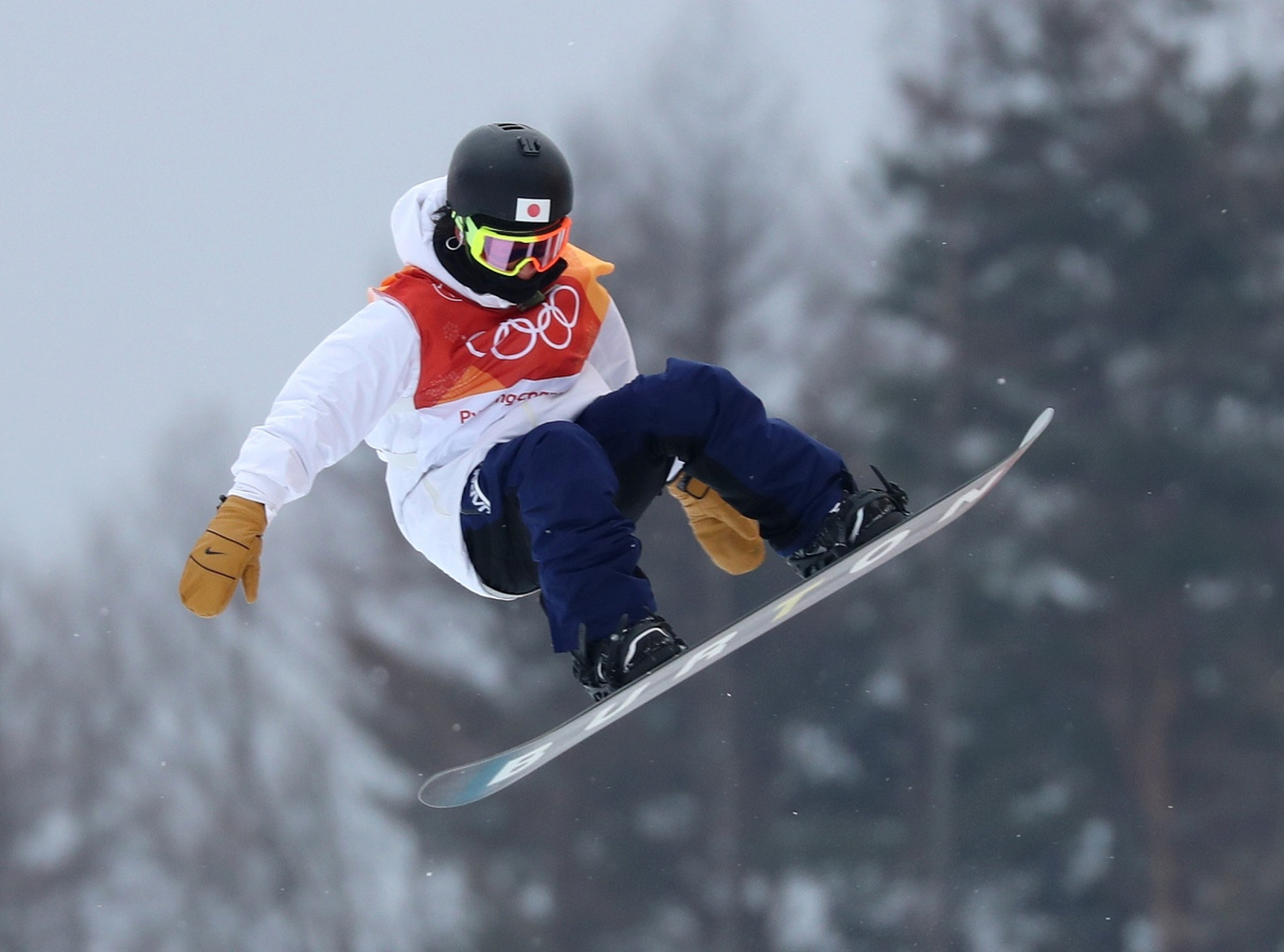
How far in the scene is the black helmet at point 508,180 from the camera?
278 centimetres

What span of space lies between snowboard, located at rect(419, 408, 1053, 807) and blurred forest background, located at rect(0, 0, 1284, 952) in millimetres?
7372

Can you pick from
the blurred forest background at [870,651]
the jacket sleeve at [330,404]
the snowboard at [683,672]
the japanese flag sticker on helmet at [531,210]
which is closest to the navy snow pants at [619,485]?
the snowboard at [683,672]

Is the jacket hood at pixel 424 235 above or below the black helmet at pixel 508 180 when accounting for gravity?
below

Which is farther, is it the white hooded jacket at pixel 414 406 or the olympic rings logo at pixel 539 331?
the olympic rings logo at pixel 539 331

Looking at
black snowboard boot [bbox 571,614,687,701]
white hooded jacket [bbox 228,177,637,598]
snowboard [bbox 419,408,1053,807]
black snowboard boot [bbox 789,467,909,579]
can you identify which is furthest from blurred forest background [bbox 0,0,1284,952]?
black snowboard boot [bbox 571,614,687,701]

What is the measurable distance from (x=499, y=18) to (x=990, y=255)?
329 inches

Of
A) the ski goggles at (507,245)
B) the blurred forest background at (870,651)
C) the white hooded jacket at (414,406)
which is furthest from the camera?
the blurred forest background at (870,651)

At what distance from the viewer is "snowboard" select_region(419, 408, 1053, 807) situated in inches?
103

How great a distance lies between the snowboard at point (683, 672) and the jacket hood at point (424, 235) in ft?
2.45

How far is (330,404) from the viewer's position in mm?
2750

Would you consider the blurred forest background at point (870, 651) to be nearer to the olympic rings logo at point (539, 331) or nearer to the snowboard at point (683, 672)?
the olympic rings logo at point (539, 331)

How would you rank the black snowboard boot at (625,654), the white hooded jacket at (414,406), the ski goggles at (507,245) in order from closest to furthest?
the black snowboard boot at (625,654), the white hooded jacket at (414,406), the ski goggles at (507,245)

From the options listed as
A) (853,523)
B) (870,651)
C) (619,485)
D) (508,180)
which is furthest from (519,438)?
(870,651)

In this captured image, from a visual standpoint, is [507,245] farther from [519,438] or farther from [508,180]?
[519,438]
